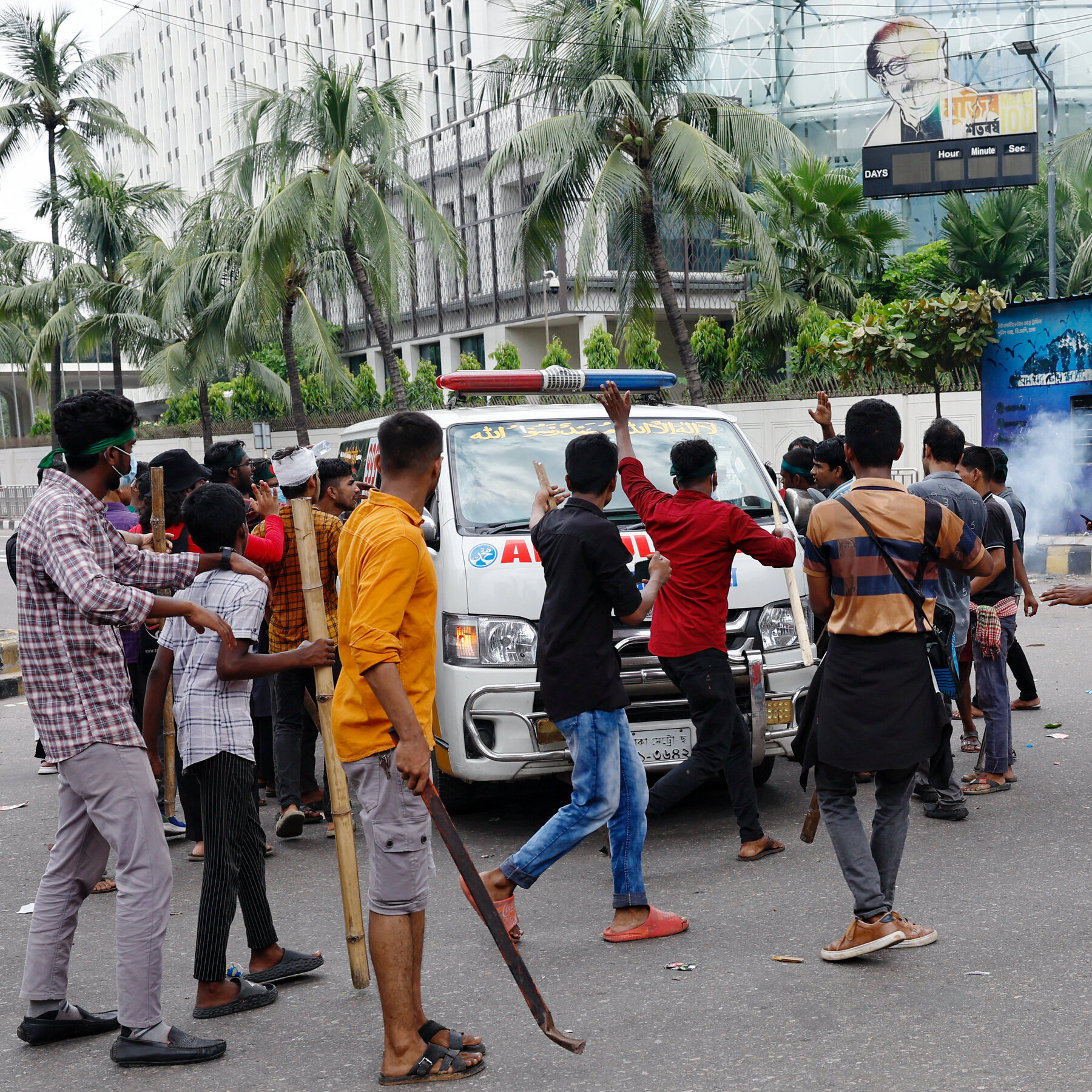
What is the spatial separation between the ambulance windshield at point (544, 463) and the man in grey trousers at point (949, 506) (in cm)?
96

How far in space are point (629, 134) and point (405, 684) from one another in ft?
58.6

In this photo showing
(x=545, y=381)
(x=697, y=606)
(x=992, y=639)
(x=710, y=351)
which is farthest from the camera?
(x=710, y=351)

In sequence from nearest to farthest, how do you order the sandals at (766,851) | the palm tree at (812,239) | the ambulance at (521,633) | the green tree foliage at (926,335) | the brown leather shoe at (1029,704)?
the sandals at (766,851) < the ambulance at (521,633) < the brown leather shoe at (1029,704) < the green tree foliage at (926,335) < the palm tree at (812,239)

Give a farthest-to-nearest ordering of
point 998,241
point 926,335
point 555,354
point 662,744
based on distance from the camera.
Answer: point 555,354 < point 998,241 < point 926,335 < point 662,744

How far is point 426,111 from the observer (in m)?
51.9

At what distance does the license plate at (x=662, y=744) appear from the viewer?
578 cm

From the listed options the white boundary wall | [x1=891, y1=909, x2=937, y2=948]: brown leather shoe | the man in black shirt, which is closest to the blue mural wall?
the white boundary wall

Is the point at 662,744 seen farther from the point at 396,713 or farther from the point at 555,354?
the point at 555,354

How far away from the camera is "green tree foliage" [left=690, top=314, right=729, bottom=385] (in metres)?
28.6

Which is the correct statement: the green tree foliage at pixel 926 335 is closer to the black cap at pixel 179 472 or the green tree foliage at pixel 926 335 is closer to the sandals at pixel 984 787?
the sandals at pixel 984 787

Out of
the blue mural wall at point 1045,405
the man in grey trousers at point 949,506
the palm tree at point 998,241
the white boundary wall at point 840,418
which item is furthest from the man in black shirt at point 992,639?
the palm tree at point 998,241

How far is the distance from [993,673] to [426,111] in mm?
49805

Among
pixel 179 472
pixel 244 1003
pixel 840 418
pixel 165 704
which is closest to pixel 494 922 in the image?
pixel 244 1003

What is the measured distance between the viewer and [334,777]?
160 inches
